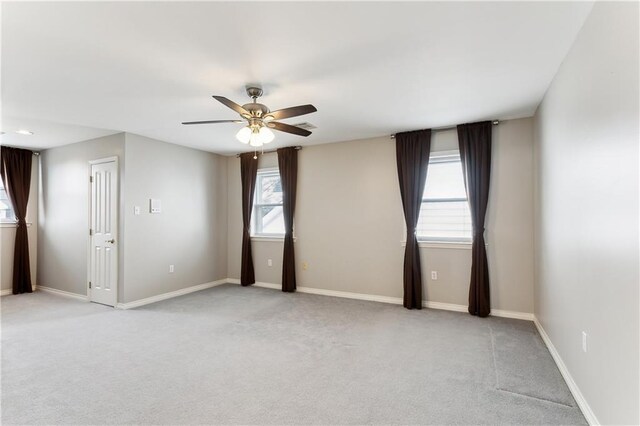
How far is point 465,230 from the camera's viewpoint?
14.4ft

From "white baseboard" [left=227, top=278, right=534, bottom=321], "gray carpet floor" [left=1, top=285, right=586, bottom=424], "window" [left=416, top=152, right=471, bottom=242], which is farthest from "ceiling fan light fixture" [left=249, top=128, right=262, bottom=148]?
"white baseboard" [left=227, top=278, right=534, bottom=321]

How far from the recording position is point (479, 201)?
409 cm

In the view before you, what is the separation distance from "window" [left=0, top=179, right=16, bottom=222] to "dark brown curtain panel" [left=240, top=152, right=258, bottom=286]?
3.94m

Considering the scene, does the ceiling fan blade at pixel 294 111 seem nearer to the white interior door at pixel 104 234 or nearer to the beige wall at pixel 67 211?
the beige wall at pixel 67 211

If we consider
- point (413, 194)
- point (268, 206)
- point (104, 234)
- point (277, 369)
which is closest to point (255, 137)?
point (277, 369)

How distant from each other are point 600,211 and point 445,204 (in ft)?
8.65

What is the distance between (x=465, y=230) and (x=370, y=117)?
2.02 metres

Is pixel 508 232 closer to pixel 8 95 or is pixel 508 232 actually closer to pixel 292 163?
pixel 292 163

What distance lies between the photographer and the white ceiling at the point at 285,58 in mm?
1957

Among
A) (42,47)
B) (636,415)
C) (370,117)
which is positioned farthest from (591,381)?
(42,47)

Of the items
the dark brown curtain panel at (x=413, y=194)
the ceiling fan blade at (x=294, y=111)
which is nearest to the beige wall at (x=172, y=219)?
the ceiling fan blade at (x=294, y=111)

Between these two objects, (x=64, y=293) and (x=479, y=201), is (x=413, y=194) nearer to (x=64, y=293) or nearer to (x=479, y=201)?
(x=479, y=201)

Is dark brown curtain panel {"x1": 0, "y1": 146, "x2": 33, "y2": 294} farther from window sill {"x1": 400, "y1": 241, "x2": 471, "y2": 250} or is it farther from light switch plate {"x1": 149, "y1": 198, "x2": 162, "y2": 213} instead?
window sill {"x1": 400, "y1": 241, "x2": 471, "y2": 250}

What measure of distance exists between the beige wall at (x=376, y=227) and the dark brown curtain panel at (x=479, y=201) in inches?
5.0
